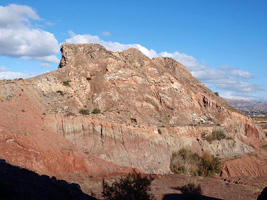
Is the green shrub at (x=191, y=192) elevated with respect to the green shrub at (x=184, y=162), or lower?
lower

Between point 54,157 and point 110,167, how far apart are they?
533cm

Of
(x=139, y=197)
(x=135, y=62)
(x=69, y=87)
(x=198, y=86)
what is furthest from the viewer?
(x=198, y=86)

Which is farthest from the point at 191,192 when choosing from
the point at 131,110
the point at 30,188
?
the point at 131,110

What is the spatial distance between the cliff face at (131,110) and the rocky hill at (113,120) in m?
0.11

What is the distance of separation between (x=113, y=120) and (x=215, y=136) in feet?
55.5

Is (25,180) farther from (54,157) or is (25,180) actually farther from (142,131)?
(142,131)

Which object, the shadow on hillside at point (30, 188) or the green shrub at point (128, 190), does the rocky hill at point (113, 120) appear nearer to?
the shadow on hillside at point (30, 188)

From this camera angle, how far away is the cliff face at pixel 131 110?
26.0 meters

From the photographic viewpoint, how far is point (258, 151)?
→ 1662 inches

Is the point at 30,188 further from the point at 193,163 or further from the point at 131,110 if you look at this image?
the point at 131,110

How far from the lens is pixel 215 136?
38031mm

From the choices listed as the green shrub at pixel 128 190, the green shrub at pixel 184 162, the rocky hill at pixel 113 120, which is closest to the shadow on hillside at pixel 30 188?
the green shrub at pixel 128 190

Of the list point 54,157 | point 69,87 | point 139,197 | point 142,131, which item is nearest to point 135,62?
point 69,87

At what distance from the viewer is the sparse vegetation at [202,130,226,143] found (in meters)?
36.6
